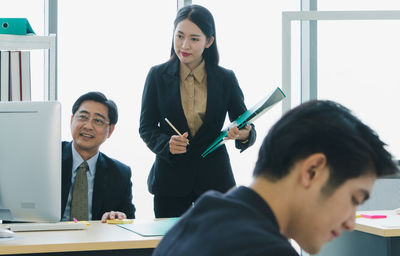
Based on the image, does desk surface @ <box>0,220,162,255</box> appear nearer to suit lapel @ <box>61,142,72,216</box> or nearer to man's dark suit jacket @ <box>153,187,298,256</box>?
→ suit lapel @ <box>61,142,72,216</box>

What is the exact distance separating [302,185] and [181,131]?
1609 mm

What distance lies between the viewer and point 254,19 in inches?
150

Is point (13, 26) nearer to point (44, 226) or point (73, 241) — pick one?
point (44, 226)

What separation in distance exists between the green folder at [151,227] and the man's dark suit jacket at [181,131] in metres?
0.29

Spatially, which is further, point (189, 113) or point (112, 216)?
point (189, 113)

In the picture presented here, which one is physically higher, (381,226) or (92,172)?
(92,172)

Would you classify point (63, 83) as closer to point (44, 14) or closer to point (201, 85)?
point (44, 14)

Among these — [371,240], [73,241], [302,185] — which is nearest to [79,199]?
[73,241]

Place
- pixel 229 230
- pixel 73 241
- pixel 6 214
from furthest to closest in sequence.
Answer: pixel 6 214 < pixel 73 241 < pixel 229 230

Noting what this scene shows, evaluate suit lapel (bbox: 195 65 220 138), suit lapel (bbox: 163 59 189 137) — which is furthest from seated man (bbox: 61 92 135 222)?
suit lapel (bbox: 195 65 220 138)

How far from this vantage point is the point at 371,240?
2.07 meters

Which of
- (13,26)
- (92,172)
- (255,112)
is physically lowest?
(92,172)

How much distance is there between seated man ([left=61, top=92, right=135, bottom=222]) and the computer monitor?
0.45m

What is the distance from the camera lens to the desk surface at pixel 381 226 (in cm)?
194
